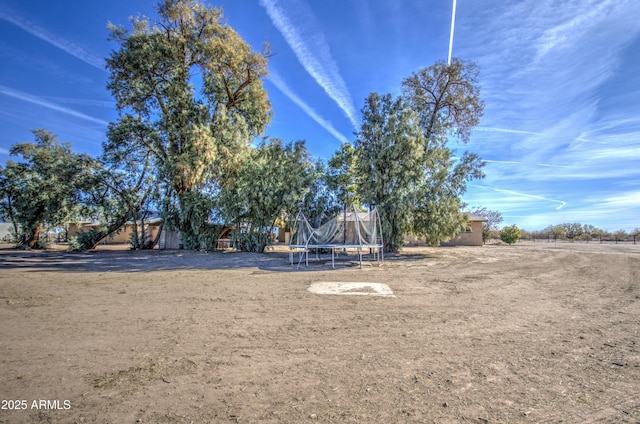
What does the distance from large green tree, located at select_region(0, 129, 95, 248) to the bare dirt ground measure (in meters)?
20.4

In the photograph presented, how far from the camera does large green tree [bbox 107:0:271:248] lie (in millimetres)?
19516

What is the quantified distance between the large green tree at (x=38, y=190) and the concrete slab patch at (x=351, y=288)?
73.4ft

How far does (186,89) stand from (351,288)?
19726mm

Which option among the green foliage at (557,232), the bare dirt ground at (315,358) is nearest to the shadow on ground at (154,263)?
the bare dirt ground at (315,358)

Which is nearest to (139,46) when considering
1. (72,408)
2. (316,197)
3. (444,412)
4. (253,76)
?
(253,76)

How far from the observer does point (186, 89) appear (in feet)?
68.9

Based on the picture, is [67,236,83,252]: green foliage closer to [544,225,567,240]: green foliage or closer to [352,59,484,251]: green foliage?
[352,59,484,251]: green foliage

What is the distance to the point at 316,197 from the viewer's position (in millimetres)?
21688

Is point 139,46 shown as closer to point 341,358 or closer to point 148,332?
point 148,332

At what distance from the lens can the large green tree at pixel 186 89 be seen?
19516 millimetres

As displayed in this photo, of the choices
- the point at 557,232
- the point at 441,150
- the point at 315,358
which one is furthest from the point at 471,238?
the point at 315,358

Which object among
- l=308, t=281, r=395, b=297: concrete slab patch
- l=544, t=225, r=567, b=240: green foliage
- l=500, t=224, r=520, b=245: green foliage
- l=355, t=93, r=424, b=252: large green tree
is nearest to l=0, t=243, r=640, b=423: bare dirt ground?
l=308, t=281, r=395, b=297: concrete slab patch

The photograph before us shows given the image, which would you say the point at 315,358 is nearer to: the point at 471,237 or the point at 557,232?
the point at 471,237

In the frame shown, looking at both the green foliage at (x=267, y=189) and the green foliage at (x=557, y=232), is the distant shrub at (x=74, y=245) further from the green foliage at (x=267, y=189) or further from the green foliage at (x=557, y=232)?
the green foliage at (x=557, y=232)
